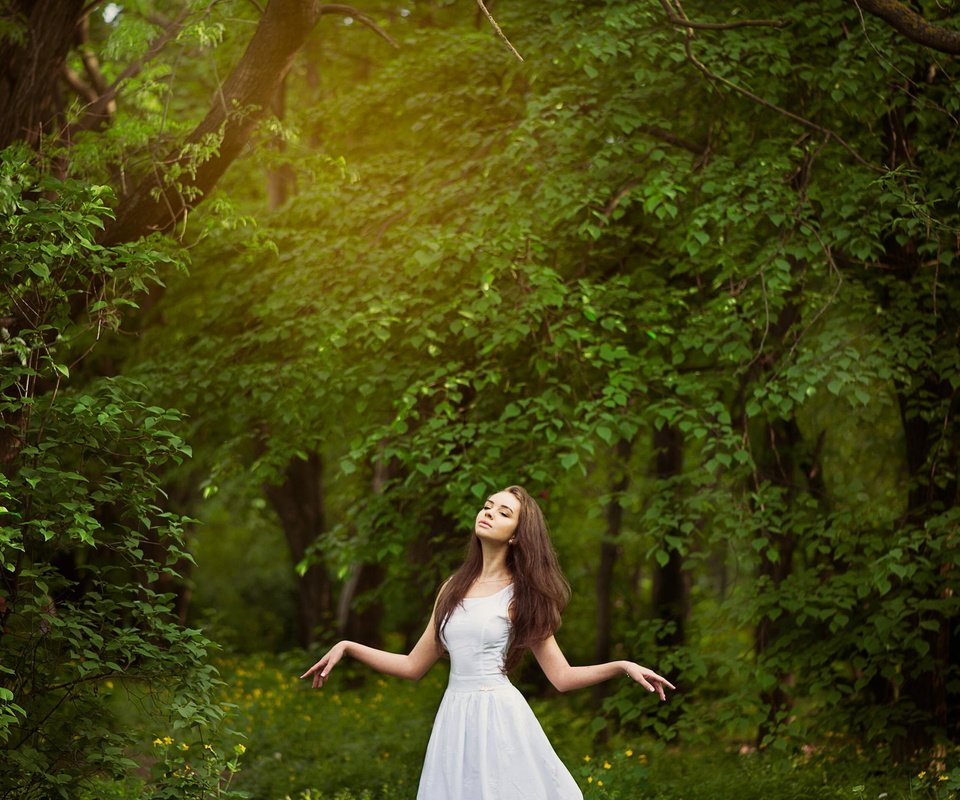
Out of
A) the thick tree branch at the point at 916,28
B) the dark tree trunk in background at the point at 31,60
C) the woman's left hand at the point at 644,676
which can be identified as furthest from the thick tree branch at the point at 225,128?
the woman's left hand at the point at 644,676

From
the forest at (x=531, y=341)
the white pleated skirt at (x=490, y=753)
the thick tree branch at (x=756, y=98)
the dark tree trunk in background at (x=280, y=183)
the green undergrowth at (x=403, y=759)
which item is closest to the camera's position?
the white pleated skirt at (x=490, y=753)

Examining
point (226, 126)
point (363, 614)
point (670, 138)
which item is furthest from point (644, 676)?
point (363, 614)

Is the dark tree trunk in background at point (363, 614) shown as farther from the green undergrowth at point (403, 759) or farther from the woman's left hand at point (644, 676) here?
the woman's left hand at point (644, 676)

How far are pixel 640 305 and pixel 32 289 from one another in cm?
457

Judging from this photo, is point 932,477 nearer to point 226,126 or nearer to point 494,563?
point 494,563

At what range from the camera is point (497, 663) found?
442 cm

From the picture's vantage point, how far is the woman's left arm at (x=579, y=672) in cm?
414

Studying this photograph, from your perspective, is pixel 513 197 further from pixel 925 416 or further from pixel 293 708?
pixel 293 708

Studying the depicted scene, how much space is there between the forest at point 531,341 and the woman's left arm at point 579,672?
178cm

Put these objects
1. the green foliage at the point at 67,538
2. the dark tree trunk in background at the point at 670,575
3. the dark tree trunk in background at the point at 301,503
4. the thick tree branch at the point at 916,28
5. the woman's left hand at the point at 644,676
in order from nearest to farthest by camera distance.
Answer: the woman's left hand at the point at 644,676 < the green foliage at the point at 67,538 < the thick tree branch at the point at 916,28 < the dark tree trunk in background at the point at 670,575 < the dark tree trunk in background at the point at 301,503

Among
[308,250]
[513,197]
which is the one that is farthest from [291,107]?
[513,197]

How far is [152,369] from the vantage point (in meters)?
9.38

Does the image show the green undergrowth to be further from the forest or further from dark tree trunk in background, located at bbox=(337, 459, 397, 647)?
dark tree trunk in background, located at bbox=(337, 459, 397, 647)

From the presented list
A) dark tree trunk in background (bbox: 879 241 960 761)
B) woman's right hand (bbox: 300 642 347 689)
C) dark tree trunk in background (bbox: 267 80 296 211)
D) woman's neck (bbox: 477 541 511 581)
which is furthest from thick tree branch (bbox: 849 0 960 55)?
dark tree trunk in background (bbox: 267 80 296 211)
